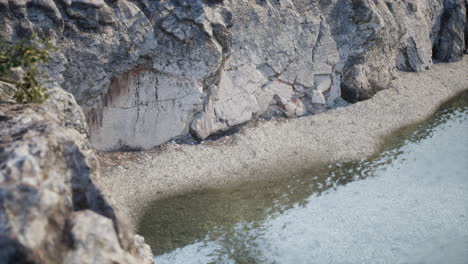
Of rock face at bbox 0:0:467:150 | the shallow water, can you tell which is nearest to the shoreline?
the shallow water

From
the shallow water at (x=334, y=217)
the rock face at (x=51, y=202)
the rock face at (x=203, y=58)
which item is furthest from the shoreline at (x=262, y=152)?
the rock face at (x=51, y=202)

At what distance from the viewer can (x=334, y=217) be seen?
8922 mm

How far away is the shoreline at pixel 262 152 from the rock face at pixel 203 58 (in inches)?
24.4

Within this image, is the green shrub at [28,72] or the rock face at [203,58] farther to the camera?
the rock face at [203,58]

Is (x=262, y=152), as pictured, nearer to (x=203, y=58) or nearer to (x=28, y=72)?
(x=203, y=58)

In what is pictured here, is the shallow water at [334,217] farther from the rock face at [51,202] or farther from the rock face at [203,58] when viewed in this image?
the rock face at [51,202]

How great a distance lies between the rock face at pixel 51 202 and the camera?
13.0 feet

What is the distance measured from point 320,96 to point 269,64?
226 cm

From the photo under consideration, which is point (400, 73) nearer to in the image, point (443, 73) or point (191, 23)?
point (443, 73)

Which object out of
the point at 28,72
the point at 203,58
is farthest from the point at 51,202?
the point at 203,58

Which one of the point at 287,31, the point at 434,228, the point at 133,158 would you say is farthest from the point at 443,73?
the point at 133,158

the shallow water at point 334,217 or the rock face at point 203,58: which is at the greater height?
the rock face at point 203,58

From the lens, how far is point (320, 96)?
1446 centimetres

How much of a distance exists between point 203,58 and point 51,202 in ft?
26.8
